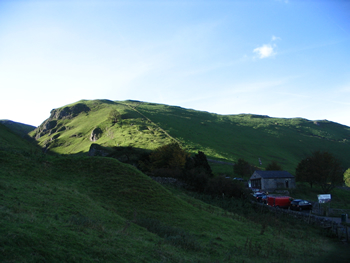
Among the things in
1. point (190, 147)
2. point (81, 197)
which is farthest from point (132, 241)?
point (190, 147)

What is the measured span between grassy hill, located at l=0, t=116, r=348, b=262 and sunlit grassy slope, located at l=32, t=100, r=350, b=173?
6991 cm

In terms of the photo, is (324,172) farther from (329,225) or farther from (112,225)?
(112,225)

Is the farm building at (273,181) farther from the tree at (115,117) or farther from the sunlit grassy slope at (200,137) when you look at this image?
the tree at (115,117)

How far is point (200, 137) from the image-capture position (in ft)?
422

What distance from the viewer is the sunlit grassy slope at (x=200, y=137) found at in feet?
362

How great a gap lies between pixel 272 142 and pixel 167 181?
12605 centimetres

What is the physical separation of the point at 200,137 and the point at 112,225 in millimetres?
115435

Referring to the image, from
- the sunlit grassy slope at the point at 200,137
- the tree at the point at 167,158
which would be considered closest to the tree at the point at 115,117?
the sunlit grassy slope at the point at 200,137

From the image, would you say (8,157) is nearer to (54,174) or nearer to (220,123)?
(54,174)

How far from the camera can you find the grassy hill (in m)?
8.83

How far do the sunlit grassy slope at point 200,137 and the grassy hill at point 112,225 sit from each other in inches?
2752

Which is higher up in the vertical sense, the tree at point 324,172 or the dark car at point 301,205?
the tree at point 324,172

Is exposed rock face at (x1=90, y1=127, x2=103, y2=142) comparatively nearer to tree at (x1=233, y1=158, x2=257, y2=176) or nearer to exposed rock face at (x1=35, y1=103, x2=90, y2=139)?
exposed rock face at (x1=35, y1=103, x2=90, y2=139)

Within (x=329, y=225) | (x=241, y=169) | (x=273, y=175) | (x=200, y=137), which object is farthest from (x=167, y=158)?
(x=200, y=137)
